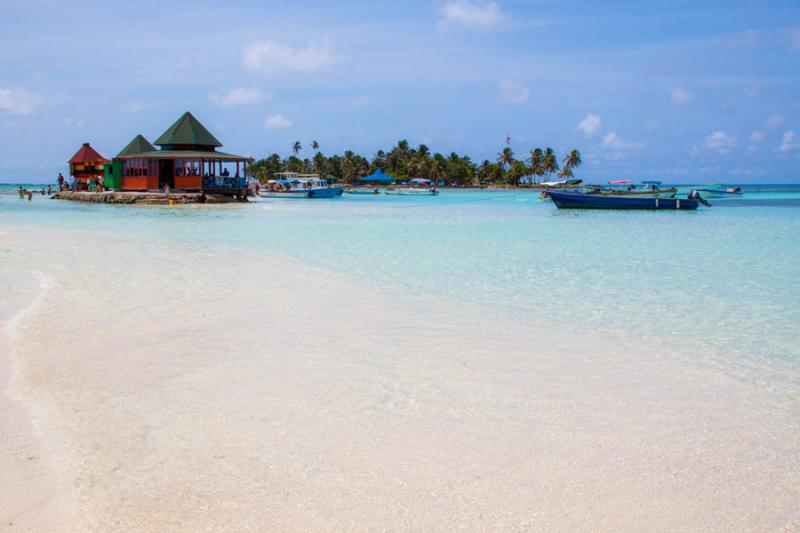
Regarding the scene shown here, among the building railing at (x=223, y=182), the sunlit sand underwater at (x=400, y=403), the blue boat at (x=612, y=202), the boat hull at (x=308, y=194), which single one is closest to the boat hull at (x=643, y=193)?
the blue boat at (x=612, y=202)

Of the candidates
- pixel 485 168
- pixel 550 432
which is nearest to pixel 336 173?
pixel 485 168

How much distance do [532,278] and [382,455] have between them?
734 cm

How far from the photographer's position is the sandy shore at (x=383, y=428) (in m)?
2.95

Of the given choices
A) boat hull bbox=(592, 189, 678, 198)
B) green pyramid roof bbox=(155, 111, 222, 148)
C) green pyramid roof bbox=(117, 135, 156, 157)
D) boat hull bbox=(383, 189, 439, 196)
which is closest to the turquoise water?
green pyramid roof bbox=(155, 111, 222, 148)

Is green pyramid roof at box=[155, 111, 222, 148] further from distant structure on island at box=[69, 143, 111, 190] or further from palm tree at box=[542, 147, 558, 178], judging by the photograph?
palm tree at box=[542, 147, 558, 178]

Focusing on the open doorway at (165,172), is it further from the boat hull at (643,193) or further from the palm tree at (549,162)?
the palm tree at (549,162)

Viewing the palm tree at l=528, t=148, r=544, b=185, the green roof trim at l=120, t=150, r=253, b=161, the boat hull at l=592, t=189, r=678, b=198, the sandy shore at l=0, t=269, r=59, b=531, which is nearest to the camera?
the sandy shore at l=0, t=269, r=59, b=531

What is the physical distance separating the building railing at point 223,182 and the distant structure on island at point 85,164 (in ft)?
45.0

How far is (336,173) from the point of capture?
10844 cm

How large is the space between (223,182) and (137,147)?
638 centimetres

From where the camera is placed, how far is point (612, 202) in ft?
122

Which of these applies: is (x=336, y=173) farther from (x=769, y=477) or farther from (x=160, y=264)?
(x=769, y=477)

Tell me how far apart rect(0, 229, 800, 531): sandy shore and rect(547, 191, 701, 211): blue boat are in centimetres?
3168

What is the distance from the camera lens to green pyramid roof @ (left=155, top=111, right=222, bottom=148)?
38.0 meters
